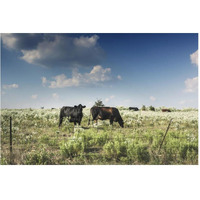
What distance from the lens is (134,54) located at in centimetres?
558

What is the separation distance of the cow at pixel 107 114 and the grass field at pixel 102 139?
18cm

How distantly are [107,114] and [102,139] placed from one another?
3.49 ft

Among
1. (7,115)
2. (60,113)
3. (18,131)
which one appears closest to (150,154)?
(60,113)

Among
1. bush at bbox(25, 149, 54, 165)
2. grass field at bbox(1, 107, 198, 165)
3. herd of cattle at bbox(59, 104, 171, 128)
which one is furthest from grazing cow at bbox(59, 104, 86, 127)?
bush at bbox(25, 149, 54, 165)

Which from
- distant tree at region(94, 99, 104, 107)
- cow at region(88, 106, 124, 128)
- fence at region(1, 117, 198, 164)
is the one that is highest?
distant tree at region(94, 99, 104, 107)

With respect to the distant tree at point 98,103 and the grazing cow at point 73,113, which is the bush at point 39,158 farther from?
the distant tree at point 98,103

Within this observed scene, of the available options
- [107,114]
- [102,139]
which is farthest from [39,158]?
[107,114]

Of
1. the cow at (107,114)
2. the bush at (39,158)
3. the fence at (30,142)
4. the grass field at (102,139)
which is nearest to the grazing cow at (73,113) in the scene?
the grass field at (102,139)

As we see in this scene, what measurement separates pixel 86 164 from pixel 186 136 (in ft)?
11.1

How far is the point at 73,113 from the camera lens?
5.77 m

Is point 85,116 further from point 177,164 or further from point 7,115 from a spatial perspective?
point 177,164

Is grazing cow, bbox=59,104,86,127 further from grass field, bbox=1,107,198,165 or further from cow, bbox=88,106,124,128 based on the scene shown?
cow, bbox=88,106,124,128

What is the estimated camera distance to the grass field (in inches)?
186

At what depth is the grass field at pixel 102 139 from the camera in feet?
15.5
